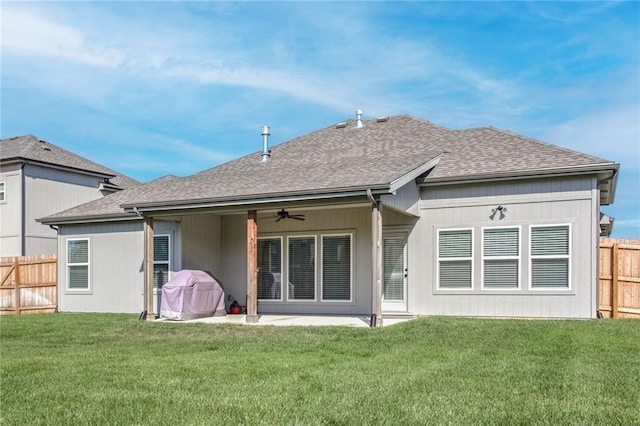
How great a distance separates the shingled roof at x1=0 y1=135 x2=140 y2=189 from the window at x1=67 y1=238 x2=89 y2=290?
18.1ft

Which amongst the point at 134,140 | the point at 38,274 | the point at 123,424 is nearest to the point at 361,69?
the point at 134,140

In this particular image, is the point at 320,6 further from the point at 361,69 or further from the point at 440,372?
the point at 440,372

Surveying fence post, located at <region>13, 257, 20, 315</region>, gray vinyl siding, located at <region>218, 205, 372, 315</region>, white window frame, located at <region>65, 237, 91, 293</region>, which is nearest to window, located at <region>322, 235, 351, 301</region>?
gray vinyl siding, located at <region>218, 205, 372, 315</region>

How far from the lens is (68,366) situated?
7.23 meters

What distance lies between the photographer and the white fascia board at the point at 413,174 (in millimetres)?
10919

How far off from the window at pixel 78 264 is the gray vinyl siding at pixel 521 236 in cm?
953

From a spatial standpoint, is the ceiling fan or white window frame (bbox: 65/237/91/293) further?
white window frame (bbox: 65/237/91/293)

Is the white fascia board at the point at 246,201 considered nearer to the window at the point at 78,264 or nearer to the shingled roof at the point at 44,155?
the window at the point at 78,264

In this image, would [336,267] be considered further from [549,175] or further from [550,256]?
[549,175]

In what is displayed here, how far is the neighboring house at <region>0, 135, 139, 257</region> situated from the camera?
20.3m

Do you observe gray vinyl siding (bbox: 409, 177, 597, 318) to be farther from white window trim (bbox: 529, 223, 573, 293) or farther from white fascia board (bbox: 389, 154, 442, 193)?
white fascia board (bbox: 389, 154, 442, 193)

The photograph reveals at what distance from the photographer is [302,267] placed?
14.8 meters

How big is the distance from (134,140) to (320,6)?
7.64 metres

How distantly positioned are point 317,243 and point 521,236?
500cm
